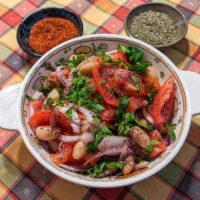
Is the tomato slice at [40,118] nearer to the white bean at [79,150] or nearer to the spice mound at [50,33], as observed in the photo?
the white bean at [79,150]

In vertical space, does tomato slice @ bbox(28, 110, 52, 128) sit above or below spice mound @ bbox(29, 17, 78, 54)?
above

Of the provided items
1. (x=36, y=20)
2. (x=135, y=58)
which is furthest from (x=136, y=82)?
(x=36, y=20)

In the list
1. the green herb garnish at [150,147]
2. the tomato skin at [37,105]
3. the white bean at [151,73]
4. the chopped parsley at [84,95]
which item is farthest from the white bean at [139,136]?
the tomato skin at [37,105]

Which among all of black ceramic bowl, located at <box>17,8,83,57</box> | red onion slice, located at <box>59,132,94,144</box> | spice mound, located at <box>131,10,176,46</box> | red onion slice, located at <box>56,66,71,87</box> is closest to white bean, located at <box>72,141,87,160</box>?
red onion slice, located at <box>59,132,94,144</box>

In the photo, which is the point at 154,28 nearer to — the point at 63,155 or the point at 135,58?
the point at 135,58

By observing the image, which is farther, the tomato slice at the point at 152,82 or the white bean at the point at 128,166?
the tomato slice at the point at 152,82

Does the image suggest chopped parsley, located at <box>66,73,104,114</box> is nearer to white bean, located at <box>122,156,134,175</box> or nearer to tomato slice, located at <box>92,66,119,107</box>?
tomato slice, located at <box>92,66,119,107</box>
